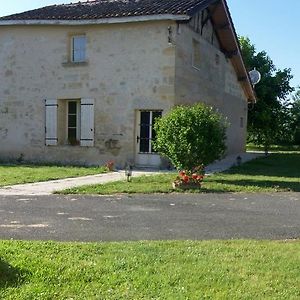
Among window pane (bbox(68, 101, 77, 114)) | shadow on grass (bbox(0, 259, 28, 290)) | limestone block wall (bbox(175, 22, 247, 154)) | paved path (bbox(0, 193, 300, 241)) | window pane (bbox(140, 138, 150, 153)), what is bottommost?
paved path (bbox(0, 193, 300, 241))

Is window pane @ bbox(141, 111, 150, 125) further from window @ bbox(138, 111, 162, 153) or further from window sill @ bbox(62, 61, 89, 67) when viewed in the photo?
window sill @ bbox(62, 61, 89, 67)

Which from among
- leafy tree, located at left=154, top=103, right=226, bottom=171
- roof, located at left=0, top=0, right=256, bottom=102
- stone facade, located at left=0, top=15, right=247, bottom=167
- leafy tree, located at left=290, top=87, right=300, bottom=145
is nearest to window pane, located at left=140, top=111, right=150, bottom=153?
stone facade, located at left=0, top=15, right=247, bottom=167

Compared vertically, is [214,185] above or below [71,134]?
below

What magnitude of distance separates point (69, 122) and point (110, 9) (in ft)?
14.6

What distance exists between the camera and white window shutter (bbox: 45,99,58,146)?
56.2ft

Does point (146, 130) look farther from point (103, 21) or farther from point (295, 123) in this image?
point (295, 123)

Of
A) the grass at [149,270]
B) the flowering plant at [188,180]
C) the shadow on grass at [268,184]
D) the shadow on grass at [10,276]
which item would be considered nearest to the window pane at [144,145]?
the shadow on grass at [268,184]

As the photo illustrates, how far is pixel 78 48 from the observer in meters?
17.2

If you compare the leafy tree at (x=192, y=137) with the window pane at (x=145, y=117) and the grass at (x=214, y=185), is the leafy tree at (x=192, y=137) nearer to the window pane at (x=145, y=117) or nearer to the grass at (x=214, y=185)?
the grass at (x=214, y=185)

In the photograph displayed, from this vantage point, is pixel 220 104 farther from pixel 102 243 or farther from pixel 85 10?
pixel 102 243

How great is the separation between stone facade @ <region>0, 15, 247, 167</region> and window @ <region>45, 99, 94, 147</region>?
0.07 metres

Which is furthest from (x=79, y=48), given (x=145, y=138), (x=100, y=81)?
(x=145, y=138)

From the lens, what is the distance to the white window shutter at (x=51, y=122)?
56.2ft

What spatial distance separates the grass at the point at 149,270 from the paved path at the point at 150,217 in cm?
67
